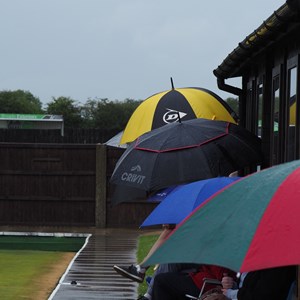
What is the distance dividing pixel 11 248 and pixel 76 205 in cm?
392

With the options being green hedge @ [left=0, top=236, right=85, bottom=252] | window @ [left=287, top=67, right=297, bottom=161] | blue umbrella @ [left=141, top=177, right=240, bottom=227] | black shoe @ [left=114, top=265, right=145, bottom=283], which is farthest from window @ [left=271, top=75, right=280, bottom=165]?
green hedge @ [left=0, top=236, right=85, bottom=252]

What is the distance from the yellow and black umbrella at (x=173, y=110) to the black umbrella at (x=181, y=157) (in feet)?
5.77

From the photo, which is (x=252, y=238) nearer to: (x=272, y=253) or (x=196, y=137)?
(x=272, y=253)

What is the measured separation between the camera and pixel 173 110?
10414mm

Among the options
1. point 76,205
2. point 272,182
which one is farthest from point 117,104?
point 272,182

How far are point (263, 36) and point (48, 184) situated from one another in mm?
13526

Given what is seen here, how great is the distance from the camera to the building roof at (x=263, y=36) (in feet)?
23.8

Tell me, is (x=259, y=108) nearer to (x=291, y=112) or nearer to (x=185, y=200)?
(x=291, y=112)

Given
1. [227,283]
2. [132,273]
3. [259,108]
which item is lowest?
[132,273]

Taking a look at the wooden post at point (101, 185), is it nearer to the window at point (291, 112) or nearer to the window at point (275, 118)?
the window at point (275, 118)

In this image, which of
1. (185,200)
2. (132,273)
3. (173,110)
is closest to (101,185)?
(173,110)

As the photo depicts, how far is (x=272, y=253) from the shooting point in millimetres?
3121

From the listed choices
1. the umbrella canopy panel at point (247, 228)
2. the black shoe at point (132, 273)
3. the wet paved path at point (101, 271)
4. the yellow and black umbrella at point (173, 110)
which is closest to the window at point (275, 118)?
the yellow and black umbrella at point (173, 110)

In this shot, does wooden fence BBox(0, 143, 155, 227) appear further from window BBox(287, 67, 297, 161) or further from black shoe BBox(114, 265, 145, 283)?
window BBox(287, 67, 297, 161)
